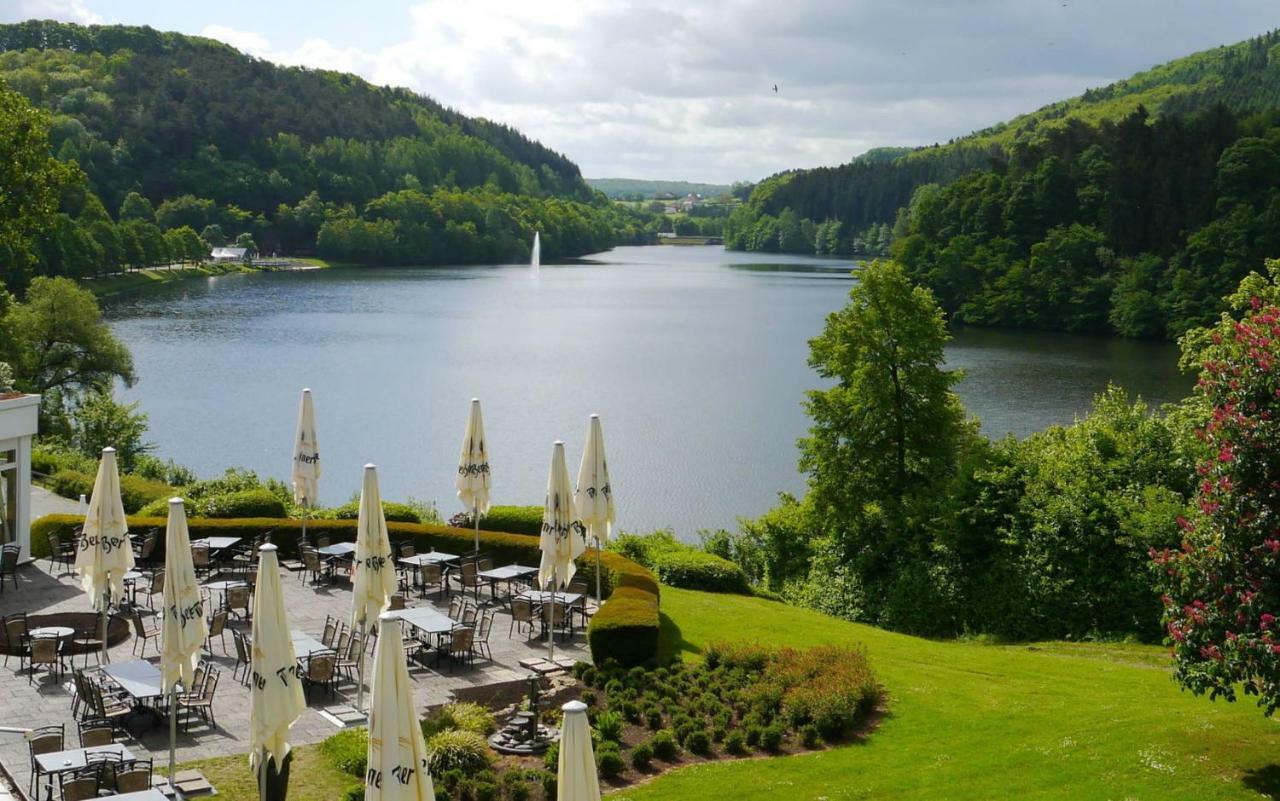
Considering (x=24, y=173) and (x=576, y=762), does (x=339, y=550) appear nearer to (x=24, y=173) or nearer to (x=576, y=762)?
(x=576, y=762)

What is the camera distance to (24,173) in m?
39.1

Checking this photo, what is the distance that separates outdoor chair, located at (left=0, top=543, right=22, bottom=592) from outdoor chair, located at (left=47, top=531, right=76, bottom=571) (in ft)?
2.55

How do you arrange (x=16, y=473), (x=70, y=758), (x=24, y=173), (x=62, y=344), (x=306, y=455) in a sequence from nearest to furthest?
(x=70, y=758)
(x=306, y=455)
(x=16, y=473)
(x=24, y=173)
(x=62, y=344)

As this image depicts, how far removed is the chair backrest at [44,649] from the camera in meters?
17.6

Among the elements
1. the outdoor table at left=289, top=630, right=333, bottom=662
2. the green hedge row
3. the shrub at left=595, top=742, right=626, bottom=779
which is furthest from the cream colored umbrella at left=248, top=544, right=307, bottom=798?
the green hedge row

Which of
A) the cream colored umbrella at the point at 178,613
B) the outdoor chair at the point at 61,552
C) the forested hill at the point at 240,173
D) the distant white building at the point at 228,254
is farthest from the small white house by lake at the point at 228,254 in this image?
Answer: the cream colored umbrella at the point at 178,613

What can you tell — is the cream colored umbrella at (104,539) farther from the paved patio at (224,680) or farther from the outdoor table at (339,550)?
the outdoor table at (339,550)

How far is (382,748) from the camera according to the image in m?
9.67

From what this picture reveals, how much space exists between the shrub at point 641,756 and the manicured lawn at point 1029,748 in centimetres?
47

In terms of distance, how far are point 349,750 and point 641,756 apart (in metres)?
3.75

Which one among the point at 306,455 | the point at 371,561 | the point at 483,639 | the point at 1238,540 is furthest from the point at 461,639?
the point at 1238,540

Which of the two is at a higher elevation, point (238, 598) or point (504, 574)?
point (238, 598)

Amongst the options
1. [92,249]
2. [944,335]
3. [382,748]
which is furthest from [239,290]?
[382,748]

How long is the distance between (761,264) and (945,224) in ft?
252
